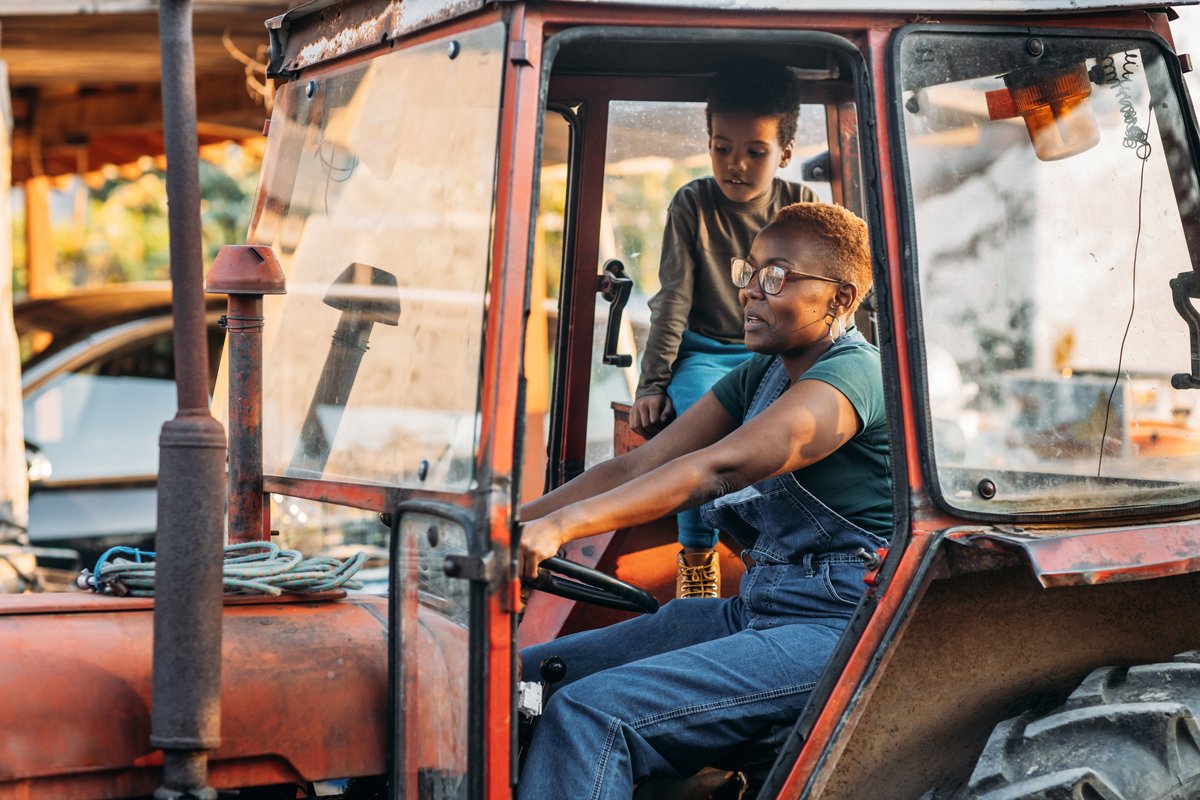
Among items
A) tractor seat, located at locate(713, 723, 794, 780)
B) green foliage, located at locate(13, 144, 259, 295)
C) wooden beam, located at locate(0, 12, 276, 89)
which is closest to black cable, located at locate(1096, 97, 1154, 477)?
tractor seat, located at locate(713, 723, 794, 780)

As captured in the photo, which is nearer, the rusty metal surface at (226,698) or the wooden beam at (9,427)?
the rusty metal surface at (226,698)

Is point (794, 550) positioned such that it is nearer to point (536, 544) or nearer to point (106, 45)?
point (536, 544)

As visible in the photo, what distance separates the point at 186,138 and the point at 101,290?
6236 mm

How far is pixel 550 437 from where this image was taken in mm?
3656

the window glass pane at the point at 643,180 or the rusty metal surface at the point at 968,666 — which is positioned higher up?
the window glass pane at the point at 643,180

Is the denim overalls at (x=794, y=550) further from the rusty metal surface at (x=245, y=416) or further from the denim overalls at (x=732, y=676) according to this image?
the rusty metal surface at (x=245, y=416)

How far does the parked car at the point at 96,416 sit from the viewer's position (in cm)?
684

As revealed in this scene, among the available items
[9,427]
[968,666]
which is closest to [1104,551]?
[968,666]

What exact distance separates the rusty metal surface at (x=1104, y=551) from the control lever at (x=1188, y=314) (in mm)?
282

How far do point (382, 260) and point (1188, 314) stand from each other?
152 centimetres

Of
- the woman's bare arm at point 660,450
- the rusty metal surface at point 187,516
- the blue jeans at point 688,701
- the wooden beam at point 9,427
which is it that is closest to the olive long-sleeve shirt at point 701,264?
the woman's bare arm at point 660,450

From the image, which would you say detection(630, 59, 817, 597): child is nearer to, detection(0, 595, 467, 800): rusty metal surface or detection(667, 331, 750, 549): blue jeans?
detection(667, 331, 750, 549): blue jeans

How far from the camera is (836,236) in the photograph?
2908mm

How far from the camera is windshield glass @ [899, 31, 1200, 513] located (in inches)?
95.0
